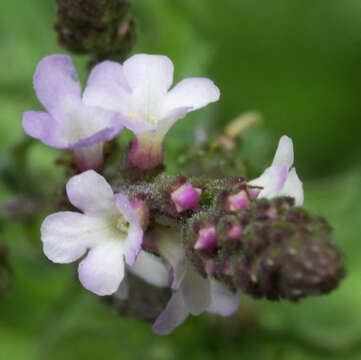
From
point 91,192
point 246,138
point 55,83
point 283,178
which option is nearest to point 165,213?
point 91,192

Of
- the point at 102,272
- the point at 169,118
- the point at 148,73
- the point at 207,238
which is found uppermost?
the point at 148,73

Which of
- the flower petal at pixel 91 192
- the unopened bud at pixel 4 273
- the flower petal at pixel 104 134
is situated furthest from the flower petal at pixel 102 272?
the unopened bud at pixel 4 273

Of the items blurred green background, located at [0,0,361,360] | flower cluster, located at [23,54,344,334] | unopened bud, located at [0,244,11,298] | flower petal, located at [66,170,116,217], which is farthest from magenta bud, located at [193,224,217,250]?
blurred green background, located at [0,0,361,360]

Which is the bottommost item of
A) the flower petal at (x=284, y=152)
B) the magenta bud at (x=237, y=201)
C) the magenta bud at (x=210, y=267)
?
the magenta bud at (x=210, y=267)

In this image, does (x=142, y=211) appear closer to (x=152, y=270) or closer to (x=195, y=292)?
(x=195, y=292)

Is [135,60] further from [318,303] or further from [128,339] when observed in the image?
[318,303]

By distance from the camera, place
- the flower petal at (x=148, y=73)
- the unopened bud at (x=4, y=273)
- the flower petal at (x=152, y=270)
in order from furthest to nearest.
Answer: the unopened bud at (x=4, y=273), the flower petal at (x=152, y=270), the flower petal at (x=148, y=73)

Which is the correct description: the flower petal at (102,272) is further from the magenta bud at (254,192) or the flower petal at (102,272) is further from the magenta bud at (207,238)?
the magenta bud at (254,192)

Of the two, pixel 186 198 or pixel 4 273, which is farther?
pixel 4 273
